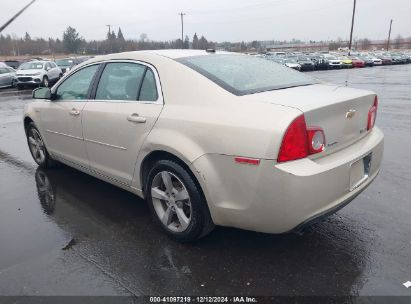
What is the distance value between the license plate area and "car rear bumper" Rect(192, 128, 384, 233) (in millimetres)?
21

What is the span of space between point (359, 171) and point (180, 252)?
1608mm

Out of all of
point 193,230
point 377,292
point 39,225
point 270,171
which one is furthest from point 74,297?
point 377,292

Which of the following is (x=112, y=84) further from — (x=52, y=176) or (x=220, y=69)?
(x=52, y=176)

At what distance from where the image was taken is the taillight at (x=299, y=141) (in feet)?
8.10

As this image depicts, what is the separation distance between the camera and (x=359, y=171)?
2.97 metres

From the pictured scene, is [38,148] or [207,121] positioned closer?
[207,121]

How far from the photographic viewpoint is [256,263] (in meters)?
2.91

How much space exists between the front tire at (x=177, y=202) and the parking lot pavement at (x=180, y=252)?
0.49 feet

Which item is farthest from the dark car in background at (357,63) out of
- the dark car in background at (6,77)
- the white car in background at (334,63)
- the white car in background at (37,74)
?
the dark car in background at (6,77)

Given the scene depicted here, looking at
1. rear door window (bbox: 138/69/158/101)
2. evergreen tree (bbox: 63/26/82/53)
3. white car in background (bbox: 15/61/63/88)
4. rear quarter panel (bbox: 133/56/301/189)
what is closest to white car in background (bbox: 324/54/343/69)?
white car in background (bbox: 15/61/63/88)

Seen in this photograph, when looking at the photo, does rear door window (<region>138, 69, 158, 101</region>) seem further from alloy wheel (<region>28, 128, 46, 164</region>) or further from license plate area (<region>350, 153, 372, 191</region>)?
alloy wheel (<region>28, 128, 46, 164</region>)

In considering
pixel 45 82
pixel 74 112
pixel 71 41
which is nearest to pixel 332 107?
pixel 74 112

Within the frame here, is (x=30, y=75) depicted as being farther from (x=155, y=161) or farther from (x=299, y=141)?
(x=299, y=141)

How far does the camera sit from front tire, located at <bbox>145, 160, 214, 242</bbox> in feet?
9.69
